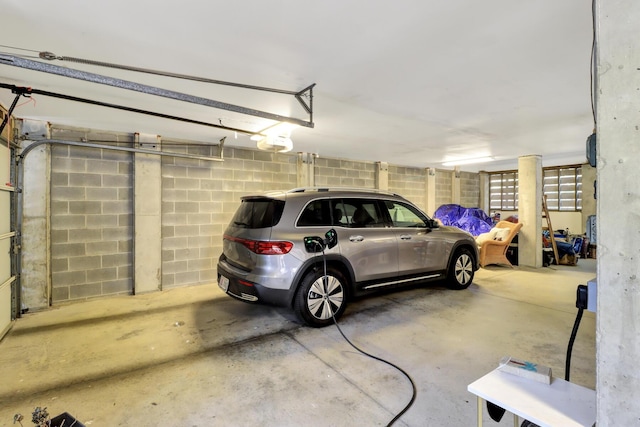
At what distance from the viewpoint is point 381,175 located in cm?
801

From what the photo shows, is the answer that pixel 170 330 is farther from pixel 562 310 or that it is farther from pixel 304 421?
pixel 562 310

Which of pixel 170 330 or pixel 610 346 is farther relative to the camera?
pixel 170 330

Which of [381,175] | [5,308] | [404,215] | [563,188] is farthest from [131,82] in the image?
[563,188]

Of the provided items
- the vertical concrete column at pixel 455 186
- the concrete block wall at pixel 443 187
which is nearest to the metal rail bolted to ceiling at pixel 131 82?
the concrete block wall at pixel 443 187

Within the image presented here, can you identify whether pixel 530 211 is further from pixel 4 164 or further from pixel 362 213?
pixel 4 164

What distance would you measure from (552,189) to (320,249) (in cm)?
1057

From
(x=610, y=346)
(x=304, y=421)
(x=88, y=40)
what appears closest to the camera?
(x=610, y=346)

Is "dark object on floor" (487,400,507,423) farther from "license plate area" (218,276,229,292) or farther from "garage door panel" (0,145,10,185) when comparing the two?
"garage door panel" (0,145,10,185)

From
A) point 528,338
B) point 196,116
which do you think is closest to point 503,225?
point 528,338

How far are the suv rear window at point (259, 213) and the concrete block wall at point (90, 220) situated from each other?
230cm

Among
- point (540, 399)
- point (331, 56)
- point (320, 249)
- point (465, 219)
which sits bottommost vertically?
point (540, 399)

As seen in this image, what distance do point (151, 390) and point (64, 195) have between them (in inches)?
139

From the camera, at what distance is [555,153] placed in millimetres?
6918

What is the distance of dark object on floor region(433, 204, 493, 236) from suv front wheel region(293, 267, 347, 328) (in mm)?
6048
